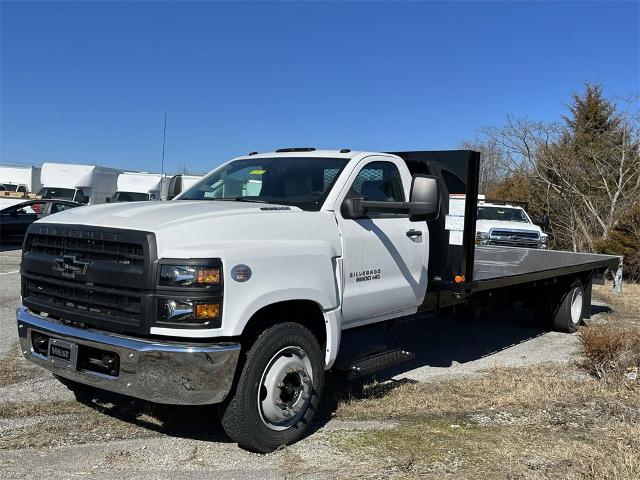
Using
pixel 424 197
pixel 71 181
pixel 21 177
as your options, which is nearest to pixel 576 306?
pixel 424 197

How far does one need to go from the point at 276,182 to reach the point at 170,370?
6.60 feet

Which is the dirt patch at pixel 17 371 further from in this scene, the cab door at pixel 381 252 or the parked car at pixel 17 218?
the parked car at pixel 17 218

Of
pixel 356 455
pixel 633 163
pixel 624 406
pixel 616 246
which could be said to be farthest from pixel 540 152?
pixel 356 455

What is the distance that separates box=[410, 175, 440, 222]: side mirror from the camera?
15.5ft

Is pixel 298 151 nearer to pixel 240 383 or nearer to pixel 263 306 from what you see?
pixel 263 306

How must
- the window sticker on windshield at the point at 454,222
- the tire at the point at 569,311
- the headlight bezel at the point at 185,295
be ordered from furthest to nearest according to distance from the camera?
the tire at the point at 569,311
the window sticker on windshield at the point at 454,222
the headlight bezel at the point at 185,295

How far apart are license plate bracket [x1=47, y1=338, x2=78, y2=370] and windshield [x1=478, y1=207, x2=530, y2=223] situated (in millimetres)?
14945

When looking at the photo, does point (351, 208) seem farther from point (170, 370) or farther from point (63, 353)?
point (63, 353)

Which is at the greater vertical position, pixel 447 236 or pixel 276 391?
pixel 447 236

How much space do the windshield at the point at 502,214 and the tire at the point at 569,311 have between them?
826cm

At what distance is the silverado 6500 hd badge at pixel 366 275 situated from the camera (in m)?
4.78

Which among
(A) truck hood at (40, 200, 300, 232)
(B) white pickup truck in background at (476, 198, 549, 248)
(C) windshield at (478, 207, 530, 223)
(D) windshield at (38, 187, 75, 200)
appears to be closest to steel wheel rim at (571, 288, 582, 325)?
(B) white pickup truck in background at (476, 198, 549, 248)

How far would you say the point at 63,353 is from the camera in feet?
13.2

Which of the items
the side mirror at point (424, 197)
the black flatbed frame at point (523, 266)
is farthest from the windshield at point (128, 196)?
the side mirror at point (424, 197)
